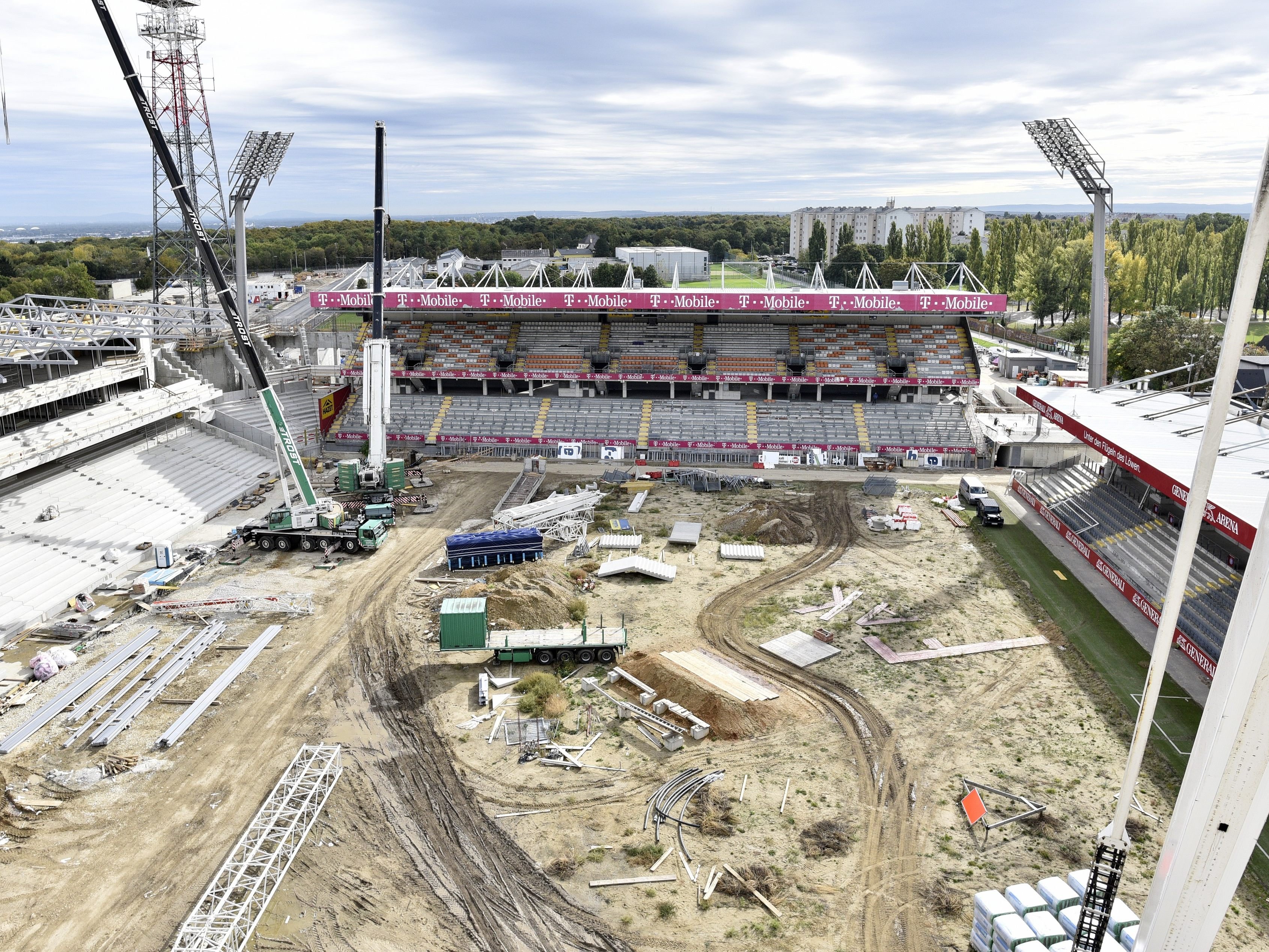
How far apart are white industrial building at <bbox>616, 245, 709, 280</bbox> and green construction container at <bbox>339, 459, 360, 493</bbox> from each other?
59630 millimetres

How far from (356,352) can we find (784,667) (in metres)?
36.7

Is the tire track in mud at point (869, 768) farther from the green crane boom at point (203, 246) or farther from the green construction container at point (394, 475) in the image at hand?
the green construction container at point (394, 475)

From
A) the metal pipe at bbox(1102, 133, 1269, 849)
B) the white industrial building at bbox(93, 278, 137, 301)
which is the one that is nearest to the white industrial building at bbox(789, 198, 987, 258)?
the white industrial building at bbox(93, 278, 137, 301)

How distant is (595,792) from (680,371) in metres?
34.7

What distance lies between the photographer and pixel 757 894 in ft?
55.4

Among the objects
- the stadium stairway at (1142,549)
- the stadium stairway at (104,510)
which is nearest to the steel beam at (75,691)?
the stadium stairway at (104,510)

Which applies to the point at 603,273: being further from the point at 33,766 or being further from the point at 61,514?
the point at 33,766

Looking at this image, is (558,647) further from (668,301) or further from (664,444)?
(668,301)

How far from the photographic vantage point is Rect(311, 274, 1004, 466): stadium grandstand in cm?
4838

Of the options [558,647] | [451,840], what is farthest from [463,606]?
[451,840]

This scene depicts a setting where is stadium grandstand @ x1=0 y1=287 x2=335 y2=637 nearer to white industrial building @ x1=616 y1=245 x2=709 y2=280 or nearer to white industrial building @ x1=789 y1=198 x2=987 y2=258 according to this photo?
white industrial building @ x1=616 y1=245 x2=709 y2=280

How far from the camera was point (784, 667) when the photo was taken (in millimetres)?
26000

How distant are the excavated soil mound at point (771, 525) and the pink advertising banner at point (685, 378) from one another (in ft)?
42.0

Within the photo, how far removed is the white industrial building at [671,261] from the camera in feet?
321
